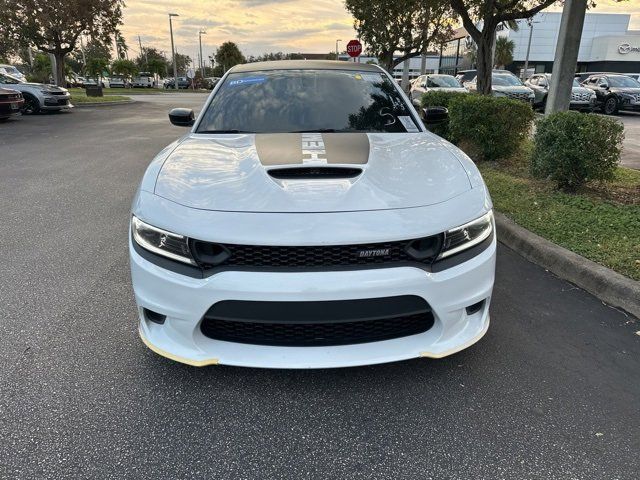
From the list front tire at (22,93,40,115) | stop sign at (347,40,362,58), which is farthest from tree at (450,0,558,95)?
front tire at (22,93,40,115)

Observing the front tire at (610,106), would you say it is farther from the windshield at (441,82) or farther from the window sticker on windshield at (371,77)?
the window sticker on windshield at (371,77)

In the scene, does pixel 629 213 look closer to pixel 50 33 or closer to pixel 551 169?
pixel 551 169

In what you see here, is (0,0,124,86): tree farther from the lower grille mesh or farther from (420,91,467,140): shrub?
the lower grille mesh

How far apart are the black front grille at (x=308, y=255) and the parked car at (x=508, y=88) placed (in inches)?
602

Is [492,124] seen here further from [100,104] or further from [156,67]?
[156,67]

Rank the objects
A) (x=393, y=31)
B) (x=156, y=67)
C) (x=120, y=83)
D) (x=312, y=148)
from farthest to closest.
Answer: (x=156, y=67) → (x=120, y=83) → (x=393, y=31) → (x=312, y=148)

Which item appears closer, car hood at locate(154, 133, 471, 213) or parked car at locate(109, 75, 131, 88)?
car hood at locate(154, 133, 471, 213)

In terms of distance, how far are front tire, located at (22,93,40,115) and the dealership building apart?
4915 centimetres

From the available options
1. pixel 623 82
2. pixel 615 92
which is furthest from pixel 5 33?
pixel 623 82

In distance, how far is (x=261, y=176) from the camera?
2373 mm

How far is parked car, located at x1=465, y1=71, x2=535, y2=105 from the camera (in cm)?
1662

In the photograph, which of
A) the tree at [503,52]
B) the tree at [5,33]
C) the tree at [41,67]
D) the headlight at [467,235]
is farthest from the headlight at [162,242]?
the tree at [41,67]

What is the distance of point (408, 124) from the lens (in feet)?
11.4

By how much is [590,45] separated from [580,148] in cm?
6559
